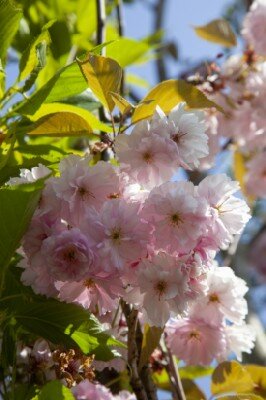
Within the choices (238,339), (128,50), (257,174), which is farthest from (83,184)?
(257,174)

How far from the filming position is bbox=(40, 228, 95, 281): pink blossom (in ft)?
2.73

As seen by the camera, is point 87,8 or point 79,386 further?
point 87,8

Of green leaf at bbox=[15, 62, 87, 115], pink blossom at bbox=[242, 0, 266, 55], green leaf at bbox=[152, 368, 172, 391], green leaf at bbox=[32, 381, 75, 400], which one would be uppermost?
green leaf at bbox=[15, 62, 87, 115]

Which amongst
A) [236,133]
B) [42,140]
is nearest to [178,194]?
[42,140]

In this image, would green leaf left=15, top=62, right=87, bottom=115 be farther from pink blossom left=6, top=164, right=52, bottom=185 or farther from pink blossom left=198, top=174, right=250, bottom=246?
pink blossom left=198, top=174, right=250, bottom=246

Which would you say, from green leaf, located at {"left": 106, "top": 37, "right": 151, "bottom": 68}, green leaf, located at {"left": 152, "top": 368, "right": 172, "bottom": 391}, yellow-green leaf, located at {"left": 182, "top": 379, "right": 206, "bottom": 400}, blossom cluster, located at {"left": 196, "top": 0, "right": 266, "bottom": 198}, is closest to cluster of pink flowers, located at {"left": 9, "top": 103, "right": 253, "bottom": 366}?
yellow-green leaf, located at {"left": 182, "top": 379, "right": 206, "bottom": 400}

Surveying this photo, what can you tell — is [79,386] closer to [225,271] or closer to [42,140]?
[225,271]

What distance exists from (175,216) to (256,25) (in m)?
1.49

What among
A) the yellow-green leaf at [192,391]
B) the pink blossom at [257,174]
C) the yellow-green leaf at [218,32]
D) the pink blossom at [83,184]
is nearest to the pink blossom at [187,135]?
the pink blossom at [83,184]

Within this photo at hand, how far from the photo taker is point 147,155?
0.92 metres

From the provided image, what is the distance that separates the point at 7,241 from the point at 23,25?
35.7 inches

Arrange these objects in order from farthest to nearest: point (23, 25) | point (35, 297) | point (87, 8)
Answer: point (87, 8), point (23, 25), point (35, 297)

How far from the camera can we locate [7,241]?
835 mm

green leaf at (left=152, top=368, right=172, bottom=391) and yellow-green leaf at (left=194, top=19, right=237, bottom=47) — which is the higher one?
yellow-green leaf at (left=194, top=19, right=237, bottom=47)
